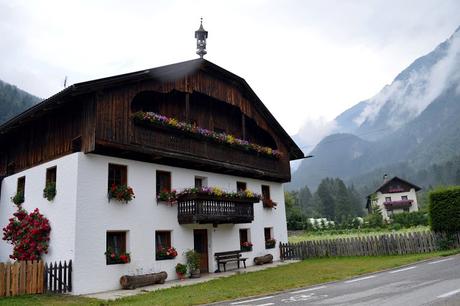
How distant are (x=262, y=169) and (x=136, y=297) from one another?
44.5ft

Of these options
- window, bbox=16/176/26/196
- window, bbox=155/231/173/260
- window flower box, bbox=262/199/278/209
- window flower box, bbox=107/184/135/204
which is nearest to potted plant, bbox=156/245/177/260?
window, bbox=155/231/173/260

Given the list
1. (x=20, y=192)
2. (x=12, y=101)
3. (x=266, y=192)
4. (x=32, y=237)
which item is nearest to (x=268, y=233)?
(x=266, y=192)

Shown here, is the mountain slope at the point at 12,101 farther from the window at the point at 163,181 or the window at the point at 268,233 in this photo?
the window at the point at 163,181

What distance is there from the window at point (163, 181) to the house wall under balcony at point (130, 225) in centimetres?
22

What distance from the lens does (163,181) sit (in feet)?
63.8

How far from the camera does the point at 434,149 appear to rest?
19462cm

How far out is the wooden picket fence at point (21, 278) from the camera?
44.0ft

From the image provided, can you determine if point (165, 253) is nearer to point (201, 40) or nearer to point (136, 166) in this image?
point (136, 166)

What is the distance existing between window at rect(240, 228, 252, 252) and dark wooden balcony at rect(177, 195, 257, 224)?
3.05 m

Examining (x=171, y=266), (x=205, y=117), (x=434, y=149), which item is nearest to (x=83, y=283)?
(x=171, y=266)

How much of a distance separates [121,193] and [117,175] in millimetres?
1154

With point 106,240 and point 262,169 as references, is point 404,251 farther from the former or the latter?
point 106,240

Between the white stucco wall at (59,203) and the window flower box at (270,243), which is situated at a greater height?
the white stucco wall at (59,203)

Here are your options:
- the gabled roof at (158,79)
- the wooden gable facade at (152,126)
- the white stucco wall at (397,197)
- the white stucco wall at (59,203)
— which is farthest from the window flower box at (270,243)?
the white stucco wall at (397,197)
